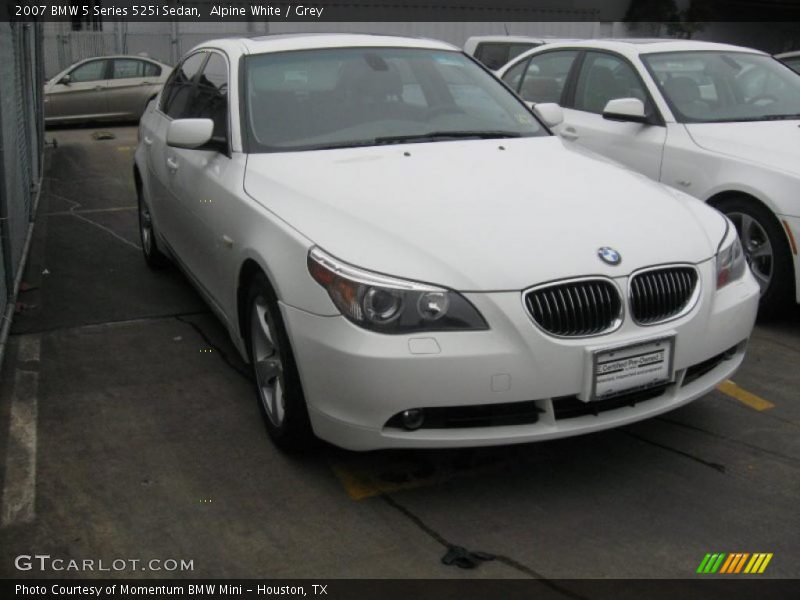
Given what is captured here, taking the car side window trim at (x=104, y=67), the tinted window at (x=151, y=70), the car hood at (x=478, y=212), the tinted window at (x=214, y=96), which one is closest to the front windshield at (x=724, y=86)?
the car hood at (x=478, y=212)

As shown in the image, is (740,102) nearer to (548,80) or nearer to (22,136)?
(548,80)

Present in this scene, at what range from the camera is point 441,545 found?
337cm

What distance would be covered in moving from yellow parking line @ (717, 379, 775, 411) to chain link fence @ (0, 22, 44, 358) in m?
3.81

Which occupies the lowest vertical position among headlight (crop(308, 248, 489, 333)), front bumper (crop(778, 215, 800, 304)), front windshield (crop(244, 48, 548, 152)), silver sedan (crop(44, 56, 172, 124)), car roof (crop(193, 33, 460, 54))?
silver sedan (crop(44, 56, 172, 124))

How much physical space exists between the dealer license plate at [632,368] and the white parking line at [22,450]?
2.18 metres

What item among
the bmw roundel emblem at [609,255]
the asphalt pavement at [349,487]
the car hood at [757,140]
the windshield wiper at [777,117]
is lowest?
the asphalt pavement at [349,487]

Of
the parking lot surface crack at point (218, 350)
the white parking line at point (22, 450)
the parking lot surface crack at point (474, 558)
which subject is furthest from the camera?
the parking lot surface crack at point (218, 350)

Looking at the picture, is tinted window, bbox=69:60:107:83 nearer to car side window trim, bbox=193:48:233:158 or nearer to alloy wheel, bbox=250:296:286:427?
car side window trim, bbox=193:48:233:158

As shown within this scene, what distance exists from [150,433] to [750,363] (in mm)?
3129

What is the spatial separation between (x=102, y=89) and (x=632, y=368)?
1522cm

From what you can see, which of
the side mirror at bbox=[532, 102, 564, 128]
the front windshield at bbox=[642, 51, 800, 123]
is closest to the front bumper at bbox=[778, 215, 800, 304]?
the front windshield at bbox=[642, 51, 800, 123]

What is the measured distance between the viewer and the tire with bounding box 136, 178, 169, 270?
6.85 metres

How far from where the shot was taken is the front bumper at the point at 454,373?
3363 mm

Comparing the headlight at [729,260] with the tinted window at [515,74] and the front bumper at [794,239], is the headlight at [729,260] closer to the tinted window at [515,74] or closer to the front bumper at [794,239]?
the front bumper at [794,239]
